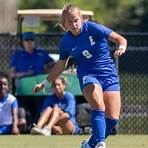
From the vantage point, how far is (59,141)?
12.6 metres

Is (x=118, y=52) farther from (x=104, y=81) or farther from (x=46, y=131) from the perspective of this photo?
(x=46, y=131)

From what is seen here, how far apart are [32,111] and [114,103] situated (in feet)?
16.0

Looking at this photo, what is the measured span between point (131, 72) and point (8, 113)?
2.67 metres

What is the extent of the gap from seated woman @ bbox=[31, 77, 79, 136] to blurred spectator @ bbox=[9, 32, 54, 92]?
606 mm

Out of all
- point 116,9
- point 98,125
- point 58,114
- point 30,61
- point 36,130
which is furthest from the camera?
point 116,9

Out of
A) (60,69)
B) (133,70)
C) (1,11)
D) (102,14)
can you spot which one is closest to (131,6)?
(102,14)

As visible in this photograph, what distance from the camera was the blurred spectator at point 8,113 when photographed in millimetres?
14078

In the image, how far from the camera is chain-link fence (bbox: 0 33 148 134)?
15.4 m

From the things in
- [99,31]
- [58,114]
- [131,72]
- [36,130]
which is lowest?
[36,130]

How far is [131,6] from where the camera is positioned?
35469 millimetres

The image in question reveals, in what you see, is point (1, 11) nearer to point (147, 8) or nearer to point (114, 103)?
point (147, 8)

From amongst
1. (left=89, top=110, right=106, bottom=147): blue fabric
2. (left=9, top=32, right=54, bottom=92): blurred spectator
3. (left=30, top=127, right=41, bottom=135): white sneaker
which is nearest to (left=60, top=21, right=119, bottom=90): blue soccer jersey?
(left=89, top=110, right=106, bottom=147): blue fabric

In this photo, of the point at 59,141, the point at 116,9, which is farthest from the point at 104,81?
the point at 116,9

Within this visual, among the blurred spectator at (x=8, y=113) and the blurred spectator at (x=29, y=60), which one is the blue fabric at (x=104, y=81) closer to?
the blurred spectator at (x=8, y=113)
